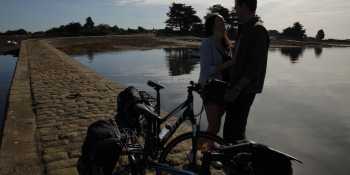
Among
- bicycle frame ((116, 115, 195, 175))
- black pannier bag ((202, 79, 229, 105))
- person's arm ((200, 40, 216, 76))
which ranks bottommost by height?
bicycle frame ((116, 115, 195, 175))

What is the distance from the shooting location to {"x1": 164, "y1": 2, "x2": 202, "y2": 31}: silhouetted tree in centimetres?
7909

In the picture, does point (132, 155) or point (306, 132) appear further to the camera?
point (306, 132)

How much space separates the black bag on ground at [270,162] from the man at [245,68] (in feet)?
3.02

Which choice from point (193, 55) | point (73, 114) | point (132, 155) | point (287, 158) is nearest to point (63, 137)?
point (73, 114)

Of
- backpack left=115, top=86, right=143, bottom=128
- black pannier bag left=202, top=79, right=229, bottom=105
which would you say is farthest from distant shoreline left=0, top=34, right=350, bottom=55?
black pannier bag left=202, top=79, right=229, bottom=105

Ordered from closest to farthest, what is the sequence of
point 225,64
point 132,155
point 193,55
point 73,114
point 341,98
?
point 132,155 → point 225,64 → point 73,114 → point 341,98 → point 193,55

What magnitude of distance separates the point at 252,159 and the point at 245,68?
1.08 meters

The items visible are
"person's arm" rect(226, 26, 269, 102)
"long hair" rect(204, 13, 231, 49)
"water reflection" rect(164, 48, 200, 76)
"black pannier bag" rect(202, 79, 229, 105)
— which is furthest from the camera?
"water reflection" rect(164, 48, 200, 76)

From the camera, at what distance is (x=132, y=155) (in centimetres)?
234

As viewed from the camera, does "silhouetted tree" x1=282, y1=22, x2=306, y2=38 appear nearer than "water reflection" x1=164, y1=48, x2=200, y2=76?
No

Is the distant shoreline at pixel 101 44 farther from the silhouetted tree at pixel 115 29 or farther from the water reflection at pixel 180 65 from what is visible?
the silhouetted tree at pixel 115 29

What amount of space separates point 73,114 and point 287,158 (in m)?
4.33

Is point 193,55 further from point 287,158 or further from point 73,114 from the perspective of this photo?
point 287,158

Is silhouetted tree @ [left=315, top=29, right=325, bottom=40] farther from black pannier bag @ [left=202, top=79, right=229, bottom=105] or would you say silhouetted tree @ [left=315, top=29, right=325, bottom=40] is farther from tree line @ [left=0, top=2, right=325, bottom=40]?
black pannier bag @ [left=202, top=79, right=229, bottom=105]
